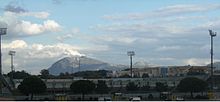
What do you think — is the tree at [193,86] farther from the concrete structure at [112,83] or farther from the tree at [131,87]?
the concrete structure at [112,83]

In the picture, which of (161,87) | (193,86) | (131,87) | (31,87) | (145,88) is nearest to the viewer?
(193,86)

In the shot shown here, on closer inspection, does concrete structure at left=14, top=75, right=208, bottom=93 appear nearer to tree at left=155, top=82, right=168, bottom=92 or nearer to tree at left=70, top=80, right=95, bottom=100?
tree at left=155, top=82, right=168, bottom=92

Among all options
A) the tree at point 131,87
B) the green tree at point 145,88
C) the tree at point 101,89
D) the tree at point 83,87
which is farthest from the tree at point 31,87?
the green tree at point 145,88

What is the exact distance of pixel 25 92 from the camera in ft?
283

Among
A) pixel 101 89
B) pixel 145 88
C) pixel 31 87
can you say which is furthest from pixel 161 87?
pixel 31 87

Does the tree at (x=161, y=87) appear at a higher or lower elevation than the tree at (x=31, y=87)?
lower

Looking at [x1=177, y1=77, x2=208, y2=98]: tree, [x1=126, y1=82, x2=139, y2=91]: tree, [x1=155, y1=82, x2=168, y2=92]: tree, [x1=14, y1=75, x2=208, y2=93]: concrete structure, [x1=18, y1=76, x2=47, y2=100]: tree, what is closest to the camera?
[x1=177, y1=77, x2=208, y2=98]: tree

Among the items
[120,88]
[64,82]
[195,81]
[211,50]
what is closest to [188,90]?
[195,81]

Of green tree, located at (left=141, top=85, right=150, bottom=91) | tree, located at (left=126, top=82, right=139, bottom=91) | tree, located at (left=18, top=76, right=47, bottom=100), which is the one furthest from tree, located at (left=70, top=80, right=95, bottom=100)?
green tree, located at (left=141, top=85, right=150, bottom=91)

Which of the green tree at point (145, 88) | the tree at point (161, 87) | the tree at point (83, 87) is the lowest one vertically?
the green tree at point (145, 88)

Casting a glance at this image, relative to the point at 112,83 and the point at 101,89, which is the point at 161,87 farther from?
the point at 101,89

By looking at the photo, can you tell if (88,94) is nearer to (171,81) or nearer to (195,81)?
(195,81)

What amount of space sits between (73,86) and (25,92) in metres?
10.1

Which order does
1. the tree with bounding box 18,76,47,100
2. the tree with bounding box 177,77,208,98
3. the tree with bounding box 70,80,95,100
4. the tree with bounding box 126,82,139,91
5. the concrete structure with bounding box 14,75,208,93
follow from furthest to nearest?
the concrete structure with bounding box 14,75,208,93 → the tree with bounding box 126,82,139,91 → the tree with bounding box 70,80,95,100 → the tree with bounding box 18,76,47,100 → the tree with bounding box 177,77,208,98
